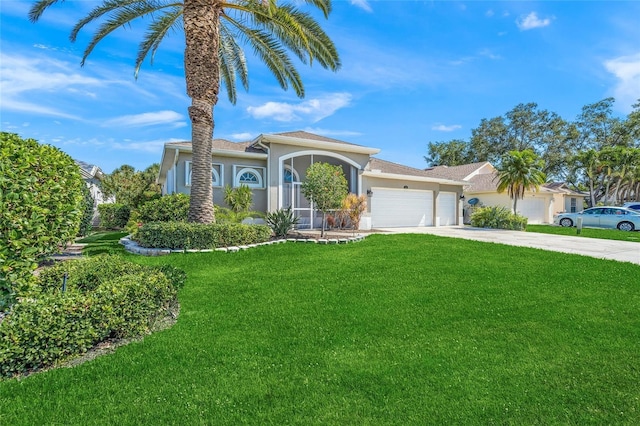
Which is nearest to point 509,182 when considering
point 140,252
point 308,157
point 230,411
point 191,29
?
point 308,157

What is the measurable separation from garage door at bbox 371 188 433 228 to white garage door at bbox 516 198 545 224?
11.3 meters

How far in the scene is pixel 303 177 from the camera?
17.6 m


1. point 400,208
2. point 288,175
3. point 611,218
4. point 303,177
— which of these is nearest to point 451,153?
point 611,218

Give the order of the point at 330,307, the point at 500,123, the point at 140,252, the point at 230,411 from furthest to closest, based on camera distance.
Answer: the point at 500,123
the point at 140,252
the point at 330,307
the point at 230,411

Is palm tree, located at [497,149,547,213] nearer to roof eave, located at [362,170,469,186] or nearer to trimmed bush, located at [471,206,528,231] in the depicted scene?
trimmed bush, located at [471,206,528,231]

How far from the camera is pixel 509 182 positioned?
843 inches

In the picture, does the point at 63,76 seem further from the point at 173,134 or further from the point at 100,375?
the point at 100,375

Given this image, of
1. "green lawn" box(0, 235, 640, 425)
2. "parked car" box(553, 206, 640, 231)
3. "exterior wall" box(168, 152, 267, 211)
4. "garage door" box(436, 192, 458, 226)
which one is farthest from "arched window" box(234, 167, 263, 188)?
"parked car" box(553, 206, 640, 231)

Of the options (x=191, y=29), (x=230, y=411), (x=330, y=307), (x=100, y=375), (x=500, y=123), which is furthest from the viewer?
(x=500, y=123)

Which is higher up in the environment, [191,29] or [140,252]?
[191,29]

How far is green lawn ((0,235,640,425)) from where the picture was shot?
2703mm

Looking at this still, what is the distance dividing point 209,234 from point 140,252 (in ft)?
6.77

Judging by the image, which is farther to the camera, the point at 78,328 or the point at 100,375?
the point at 78,328

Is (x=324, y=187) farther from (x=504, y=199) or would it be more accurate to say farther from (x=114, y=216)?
(x=504, y=199)
